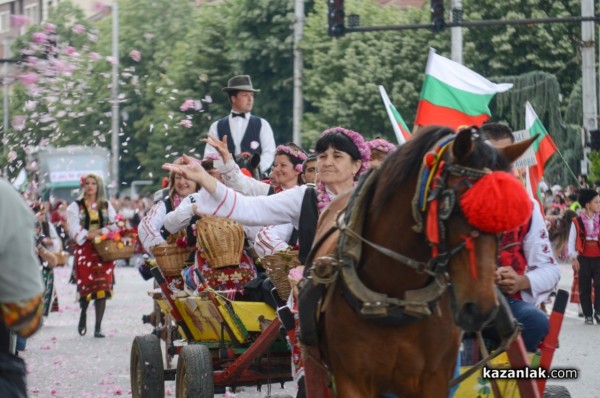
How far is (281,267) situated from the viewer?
28.2 feet

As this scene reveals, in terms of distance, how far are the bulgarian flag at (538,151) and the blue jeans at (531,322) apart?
13.8 feet

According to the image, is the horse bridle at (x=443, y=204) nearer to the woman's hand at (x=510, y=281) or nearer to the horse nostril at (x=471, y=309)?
the horse nostril at (x=471, y=309)

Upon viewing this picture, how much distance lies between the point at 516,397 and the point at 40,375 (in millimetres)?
7693

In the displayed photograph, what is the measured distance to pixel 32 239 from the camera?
4.77m

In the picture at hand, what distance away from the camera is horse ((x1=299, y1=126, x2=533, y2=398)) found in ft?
19.2

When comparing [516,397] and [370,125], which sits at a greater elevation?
[370,125]

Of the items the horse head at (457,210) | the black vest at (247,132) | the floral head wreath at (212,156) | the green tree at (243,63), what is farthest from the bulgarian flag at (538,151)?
the green tree at (243,63)

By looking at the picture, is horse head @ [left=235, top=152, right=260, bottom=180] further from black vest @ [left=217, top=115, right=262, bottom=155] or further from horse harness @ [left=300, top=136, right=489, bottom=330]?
horse harness @ [left=300, top=136, right=489, bottom=330]

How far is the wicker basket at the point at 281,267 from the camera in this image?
27.9ft

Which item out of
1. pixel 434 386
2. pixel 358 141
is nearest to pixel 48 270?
pixel 358 141

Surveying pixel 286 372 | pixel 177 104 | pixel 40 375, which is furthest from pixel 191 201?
pixel 177 104

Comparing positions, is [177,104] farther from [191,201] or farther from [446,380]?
[446,380]

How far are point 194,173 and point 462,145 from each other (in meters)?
1.77

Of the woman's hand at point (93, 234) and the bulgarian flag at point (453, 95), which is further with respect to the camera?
the woman's hand at point (93, 234)
